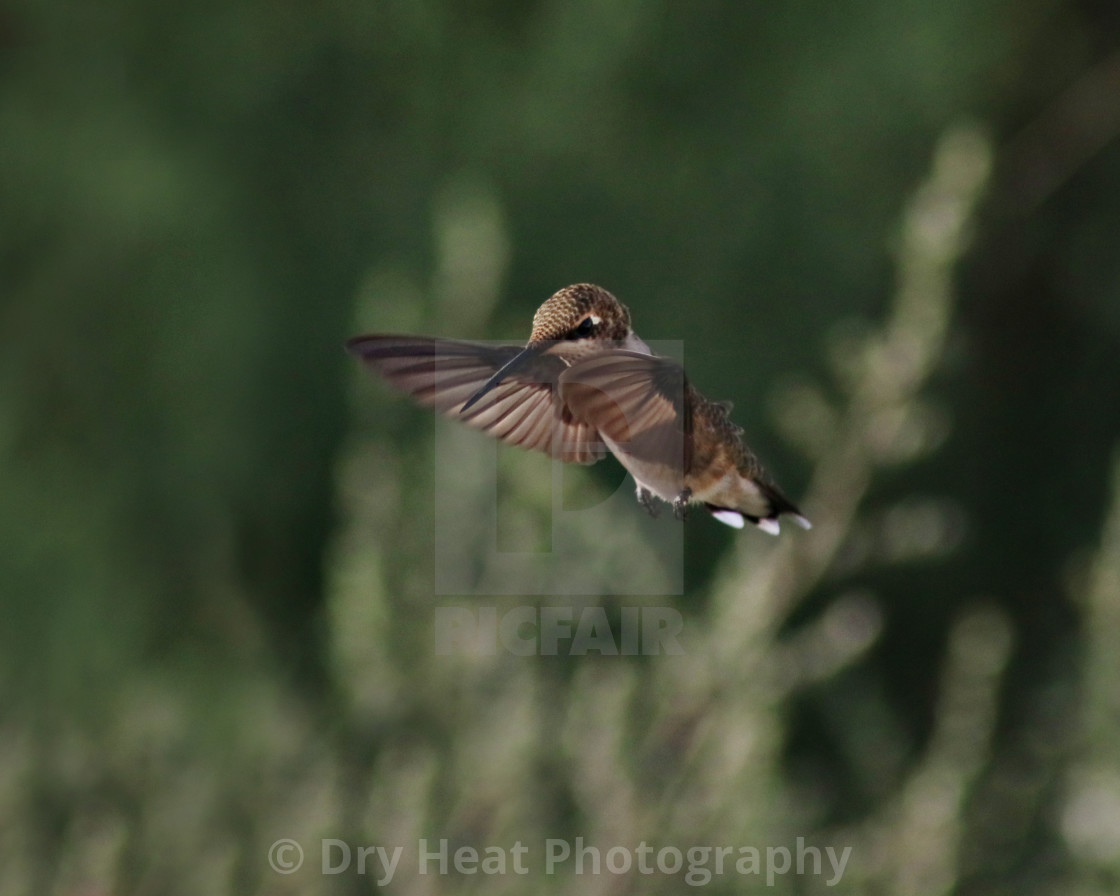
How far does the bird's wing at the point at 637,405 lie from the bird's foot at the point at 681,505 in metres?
0.02

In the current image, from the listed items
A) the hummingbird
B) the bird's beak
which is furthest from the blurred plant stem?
the bird's beak

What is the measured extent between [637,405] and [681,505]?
15 centimetres

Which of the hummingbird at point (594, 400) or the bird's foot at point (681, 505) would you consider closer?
the hummingbird at point (594, 400)

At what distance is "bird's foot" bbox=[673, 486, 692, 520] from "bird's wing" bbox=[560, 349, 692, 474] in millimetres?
23

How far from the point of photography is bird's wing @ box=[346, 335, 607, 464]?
3.97 feet

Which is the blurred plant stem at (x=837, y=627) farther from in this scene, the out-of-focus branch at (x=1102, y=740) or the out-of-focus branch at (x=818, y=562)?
the out-of-focus branch at (x=1102, y=740)

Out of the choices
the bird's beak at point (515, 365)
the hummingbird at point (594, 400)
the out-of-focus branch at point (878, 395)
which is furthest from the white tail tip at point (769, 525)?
the out-of-focus branch at point (878, 395)

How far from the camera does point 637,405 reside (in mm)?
1173

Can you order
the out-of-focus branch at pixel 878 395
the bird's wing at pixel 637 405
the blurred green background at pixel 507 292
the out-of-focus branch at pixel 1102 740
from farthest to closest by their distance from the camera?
the blurred green background at pixel 507 292, the out-of-focus branch at pixel 1102 740, the out-of-focus branch at pixel 878 395, the bird's wing at pixel 637 405

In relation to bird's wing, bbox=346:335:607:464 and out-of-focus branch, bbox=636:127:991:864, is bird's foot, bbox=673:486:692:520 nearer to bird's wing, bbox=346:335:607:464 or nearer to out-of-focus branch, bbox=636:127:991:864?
bird's wing, bbox=346:335:607:464

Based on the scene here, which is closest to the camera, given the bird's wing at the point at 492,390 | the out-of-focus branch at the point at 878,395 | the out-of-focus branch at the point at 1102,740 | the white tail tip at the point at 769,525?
the bird's wing at the point at 492,390

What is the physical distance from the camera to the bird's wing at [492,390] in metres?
1.21

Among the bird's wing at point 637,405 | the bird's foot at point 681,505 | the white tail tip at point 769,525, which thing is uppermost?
the bird's wing at point 637,405

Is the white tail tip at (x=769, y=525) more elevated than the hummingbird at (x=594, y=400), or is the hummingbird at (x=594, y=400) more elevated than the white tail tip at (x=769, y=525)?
the hummingbird at (x=594, y=400)
